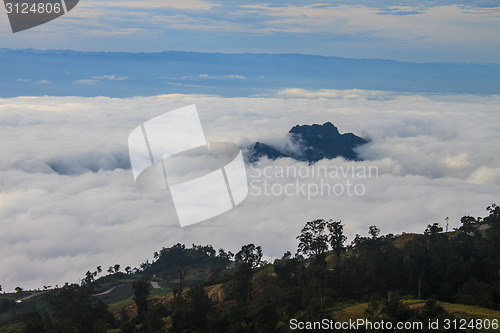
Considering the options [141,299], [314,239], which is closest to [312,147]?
[314,239]

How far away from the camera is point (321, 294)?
34.9m

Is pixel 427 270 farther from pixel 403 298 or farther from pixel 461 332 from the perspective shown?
pixel 461 332

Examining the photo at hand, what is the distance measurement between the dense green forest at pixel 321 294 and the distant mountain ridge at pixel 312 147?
321 ft

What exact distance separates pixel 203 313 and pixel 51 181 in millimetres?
93625

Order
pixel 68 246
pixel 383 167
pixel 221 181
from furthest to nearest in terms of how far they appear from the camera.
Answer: pixel 383 167, pixel 68 246, pixel 221 181

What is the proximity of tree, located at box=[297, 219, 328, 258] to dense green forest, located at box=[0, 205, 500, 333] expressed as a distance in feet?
0.26

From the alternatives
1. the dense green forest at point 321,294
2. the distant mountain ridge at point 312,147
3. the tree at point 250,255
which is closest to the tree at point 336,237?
the dense green forest at point 321,294

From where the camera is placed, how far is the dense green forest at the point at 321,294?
1146 inches

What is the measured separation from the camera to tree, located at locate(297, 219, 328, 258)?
43.2 metres

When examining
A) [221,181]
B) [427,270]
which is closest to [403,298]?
[427,270]

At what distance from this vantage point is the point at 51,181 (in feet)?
382

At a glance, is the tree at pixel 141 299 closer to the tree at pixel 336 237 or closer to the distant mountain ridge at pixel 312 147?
the tree at pixel 336 237

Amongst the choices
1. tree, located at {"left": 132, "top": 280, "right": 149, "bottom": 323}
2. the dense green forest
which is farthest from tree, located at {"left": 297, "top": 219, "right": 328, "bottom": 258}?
tree, located at {"left": 132, "top": 280, "right": 149, "bottom": 323}

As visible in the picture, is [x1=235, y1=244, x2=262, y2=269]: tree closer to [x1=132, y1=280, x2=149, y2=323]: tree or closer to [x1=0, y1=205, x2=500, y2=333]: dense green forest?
[x1=0, y1=205, x2=500, y2=333]: dense green forest
